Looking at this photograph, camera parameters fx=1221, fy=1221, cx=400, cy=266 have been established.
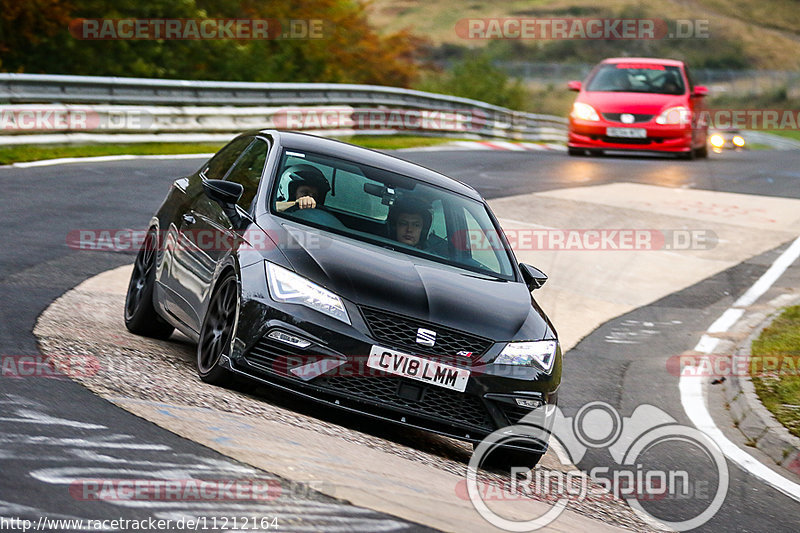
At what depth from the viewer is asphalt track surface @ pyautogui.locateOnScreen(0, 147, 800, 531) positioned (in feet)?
15.6

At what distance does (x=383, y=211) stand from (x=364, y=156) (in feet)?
1.96

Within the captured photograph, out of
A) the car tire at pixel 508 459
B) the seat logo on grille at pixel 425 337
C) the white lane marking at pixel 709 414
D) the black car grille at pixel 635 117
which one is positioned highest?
the black car grille at pixel 635 117

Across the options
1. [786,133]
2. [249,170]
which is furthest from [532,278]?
[786,133]

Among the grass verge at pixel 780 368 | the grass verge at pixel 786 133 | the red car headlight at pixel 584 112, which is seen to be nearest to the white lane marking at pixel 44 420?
the grass verge at pixel 780 368

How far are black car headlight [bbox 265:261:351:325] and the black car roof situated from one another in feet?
4.86

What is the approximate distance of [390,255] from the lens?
6.98 metres

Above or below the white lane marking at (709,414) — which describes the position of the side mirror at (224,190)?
above

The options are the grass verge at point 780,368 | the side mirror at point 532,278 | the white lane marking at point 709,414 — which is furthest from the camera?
the grass verge at point 780,368

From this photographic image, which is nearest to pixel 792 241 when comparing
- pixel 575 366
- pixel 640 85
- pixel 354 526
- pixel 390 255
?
pixel 575 366

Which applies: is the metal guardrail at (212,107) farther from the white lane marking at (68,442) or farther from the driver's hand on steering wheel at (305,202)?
the white lane marking at (68,442)

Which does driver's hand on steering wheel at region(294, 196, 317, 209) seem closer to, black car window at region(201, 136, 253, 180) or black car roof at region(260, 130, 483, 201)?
black car roof at region(260, 130, 483, 201)

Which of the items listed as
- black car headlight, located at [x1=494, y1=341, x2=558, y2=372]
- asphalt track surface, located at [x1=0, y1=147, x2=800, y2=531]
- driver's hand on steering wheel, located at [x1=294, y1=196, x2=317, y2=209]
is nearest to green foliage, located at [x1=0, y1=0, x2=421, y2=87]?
asphalt track surface, located at [x1=0, y1=147, x2=800, y2=531]

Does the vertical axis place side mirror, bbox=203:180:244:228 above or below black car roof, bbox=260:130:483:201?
below

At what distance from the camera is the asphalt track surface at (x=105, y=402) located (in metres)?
4.77
